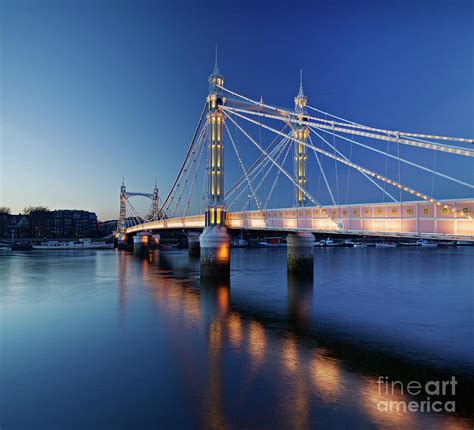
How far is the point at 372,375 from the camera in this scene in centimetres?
1457

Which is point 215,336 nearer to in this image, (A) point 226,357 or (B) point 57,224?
(A) point 226,357

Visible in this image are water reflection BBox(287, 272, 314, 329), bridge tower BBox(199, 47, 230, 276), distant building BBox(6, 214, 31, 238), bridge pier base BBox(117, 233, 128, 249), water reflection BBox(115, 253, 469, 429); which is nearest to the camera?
water reflection BBox(115, 253, 469, 429)

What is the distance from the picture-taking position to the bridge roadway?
57.3 ft

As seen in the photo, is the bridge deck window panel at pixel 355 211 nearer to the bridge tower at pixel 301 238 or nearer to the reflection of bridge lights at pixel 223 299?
the reflection of bridge lights at pixel 223 299

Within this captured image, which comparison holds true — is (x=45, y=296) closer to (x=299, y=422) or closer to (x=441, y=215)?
(x=299, y=422)

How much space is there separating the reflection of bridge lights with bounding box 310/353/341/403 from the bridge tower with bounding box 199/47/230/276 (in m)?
19.8

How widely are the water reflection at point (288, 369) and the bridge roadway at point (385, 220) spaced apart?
19.6 ft

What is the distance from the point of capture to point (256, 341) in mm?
19297

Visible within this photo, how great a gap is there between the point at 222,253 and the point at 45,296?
15.3 metres

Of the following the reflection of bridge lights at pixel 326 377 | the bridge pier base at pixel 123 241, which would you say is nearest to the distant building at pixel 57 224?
the bridge pier base at pixel 123 241

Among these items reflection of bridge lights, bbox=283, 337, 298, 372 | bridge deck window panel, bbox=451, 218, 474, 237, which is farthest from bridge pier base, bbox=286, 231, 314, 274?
bridge deck window panel, bbox=451, 218, 474, 237

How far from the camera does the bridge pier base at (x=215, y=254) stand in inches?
1410

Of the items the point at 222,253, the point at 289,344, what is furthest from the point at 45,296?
the point at 289,344

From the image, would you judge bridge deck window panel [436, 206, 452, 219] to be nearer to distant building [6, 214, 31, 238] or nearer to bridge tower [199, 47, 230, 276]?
bridge tower [199, 47, 230, 276]
